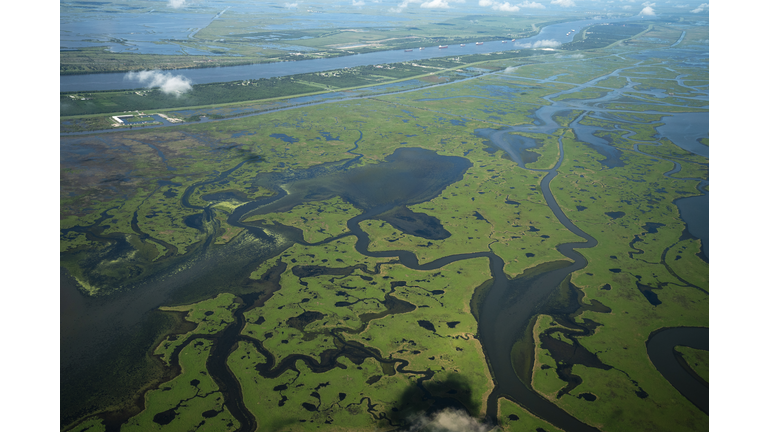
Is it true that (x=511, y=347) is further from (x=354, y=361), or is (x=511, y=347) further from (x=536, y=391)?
(x=354, y=361)

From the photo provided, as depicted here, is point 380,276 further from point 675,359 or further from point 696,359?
point 696,359

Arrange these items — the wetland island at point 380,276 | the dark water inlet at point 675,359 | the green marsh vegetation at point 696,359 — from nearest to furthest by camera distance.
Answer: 1. the wetland island at point 380,276
2. the dark water inlet at point 675,359
3. the green marsh vegetation at point 696,359

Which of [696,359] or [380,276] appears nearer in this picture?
[696,359]

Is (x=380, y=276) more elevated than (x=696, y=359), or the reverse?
(x=380, y=276)

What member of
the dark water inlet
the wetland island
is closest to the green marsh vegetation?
the wetland island

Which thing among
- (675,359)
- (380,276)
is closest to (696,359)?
(675,359)

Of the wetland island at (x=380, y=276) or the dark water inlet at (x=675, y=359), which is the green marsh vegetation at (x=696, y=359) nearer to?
the wetland island at (x=380, y=276)

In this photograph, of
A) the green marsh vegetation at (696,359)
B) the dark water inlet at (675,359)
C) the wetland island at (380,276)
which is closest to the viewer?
the wetland island at (380,276)

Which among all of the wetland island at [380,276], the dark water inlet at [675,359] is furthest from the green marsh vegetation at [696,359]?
the dark water inlet at [675,359]
